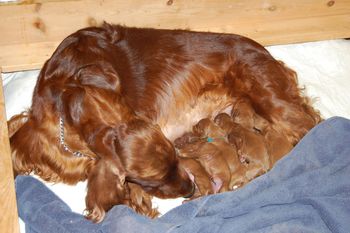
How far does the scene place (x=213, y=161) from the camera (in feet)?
9.17

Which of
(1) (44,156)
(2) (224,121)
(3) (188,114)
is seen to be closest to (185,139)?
(3) (188,114)

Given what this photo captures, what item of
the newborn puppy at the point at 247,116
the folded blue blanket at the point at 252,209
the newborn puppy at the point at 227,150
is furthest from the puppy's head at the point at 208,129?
the folded blue blanket at the point at 252,209

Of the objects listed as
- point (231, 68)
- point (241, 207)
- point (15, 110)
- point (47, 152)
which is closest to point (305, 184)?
point (241, 207)

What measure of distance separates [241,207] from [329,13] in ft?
5.81

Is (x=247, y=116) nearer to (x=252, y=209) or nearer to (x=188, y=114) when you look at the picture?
(x=188, y=114)

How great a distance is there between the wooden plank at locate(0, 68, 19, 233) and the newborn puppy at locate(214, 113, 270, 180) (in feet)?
3.95

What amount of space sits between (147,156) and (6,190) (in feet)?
2.28

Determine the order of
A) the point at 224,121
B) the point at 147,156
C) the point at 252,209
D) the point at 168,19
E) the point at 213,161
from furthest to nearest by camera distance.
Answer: the point at 168,19, the point at 224,121, the point at 213,161, the point at 252,209, the point at 147,156

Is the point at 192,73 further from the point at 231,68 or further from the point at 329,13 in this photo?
the point at 329,13

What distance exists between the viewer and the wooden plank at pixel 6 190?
2.27 m

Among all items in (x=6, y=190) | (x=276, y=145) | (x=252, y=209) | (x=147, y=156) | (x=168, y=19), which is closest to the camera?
(x=147, y=156)

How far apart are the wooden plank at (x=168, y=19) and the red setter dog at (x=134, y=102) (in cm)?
40

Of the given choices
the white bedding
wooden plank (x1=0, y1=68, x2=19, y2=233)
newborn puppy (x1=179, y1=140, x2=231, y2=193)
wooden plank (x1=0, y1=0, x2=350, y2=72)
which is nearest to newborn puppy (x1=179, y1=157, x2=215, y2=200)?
newborn puppy (x1=179, y1=140, x2=231, y2=193)

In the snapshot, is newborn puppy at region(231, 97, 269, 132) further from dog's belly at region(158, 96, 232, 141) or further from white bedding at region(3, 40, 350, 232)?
white bedding at region(3, 40, 350, 232)
